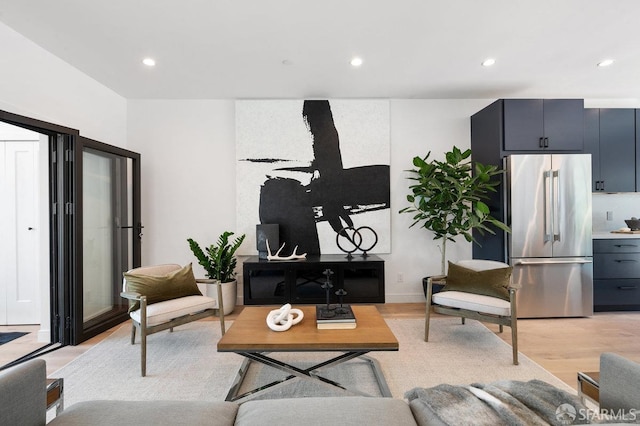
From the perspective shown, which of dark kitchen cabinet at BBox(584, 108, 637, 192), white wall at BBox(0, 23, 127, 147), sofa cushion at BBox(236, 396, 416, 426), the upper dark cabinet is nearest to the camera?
sofa cushion at BBox(236, 396, 416, 426)

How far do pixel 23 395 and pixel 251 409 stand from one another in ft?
2.51

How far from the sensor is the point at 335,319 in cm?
210

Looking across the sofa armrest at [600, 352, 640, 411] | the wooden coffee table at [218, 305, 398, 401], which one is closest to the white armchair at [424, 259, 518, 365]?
the wooden coffee table at [218, 305, 398, 401]

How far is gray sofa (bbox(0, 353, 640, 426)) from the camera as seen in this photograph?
41.0 inches

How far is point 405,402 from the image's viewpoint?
1.25 meters

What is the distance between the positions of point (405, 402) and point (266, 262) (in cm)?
251

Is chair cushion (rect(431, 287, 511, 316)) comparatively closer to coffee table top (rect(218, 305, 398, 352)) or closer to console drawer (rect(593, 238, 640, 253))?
coffee table top (rect(218, 305, 398, 352))

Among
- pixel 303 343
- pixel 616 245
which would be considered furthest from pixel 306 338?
pixel 616 245

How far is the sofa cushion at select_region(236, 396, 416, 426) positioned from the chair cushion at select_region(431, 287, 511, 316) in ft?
5.58

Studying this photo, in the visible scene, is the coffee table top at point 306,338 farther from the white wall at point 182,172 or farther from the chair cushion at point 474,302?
the white wall at point 182,172

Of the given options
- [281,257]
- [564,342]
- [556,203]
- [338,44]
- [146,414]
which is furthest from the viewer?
[281,257]

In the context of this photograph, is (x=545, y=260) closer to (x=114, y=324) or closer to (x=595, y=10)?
(x=595, y=10)

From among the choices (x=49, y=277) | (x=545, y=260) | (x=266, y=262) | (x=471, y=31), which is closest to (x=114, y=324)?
(x=49, y=277)

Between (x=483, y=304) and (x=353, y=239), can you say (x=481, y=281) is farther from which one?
(x=353, y=239)
